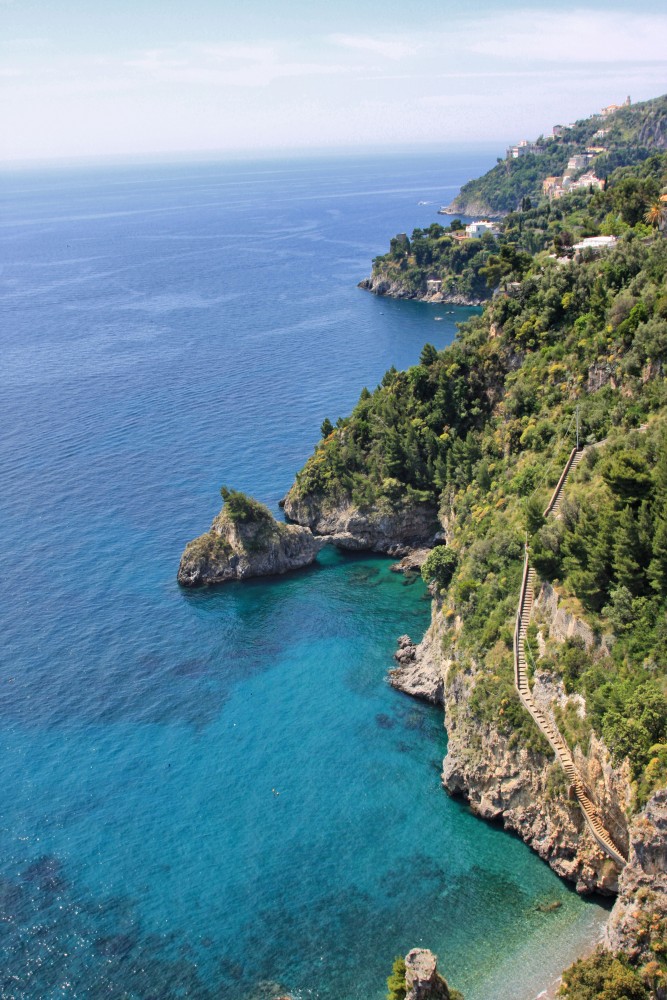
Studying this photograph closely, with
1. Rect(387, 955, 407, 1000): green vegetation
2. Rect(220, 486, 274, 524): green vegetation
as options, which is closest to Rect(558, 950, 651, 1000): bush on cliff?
Rect(387, 955, 407, 1000): green vegetation

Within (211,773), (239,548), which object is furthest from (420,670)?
(239,548)

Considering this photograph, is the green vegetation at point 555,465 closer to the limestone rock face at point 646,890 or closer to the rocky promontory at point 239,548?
the limestone rock face at point 646,890

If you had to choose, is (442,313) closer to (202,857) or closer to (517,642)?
(517,642)

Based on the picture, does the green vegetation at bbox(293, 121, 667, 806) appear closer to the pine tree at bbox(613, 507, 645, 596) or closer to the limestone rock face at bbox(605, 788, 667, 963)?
the pine tree at bbox(613, 507, 645, 596)

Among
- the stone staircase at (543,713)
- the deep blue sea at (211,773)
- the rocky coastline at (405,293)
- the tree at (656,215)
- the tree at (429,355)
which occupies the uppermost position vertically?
the tree at (656,215)

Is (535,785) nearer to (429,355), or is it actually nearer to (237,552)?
(237,552)

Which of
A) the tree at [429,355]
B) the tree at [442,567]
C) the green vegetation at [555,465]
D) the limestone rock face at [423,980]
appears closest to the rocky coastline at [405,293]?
the green vegetation at [555,465]
